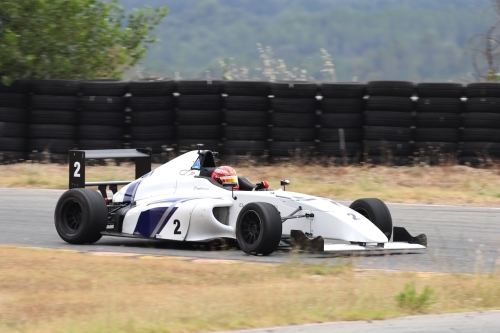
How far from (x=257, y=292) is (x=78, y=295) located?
1.45m

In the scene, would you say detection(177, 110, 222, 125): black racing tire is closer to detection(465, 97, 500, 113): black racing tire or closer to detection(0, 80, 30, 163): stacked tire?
detection(0, 80, 30, 163): stacked tire

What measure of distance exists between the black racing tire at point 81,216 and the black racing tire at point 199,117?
7105 mm

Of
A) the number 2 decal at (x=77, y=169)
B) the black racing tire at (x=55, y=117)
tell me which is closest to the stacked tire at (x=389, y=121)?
the black racing tire at (x=55, y=117)

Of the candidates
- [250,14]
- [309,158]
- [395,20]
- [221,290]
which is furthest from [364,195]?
[250,14]

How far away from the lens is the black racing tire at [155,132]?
18641mm

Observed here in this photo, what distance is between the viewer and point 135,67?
23.5 meters

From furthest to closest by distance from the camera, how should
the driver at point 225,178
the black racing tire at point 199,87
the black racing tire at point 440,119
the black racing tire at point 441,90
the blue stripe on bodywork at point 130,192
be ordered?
1. the black racing tire at point 199,87
2. the black racing tire at point 441,90
3. the black racing tire at point 440,119
4. the blue stripe on bodywork at point 130,192
5. the driver at point 225,178

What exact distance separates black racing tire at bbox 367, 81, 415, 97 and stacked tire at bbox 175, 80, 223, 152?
2914 millimetres

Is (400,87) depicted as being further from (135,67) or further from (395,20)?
(395,20)

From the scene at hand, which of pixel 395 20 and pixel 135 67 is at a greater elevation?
pixel 395 20

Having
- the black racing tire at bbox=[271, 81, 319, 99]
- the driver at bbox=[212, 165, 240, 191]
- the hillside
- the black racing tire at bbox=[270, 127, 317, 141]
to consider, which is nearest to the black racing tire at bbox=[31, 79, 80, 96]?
the black racing tire at bbox=[271, 81, 319, 99]

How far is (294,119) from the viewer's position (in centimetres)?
1800

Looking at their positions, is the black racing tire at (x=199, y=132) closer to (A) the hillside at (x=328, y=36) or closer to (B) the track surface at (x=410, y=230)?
(B) the track surface at (x=410, y=230)

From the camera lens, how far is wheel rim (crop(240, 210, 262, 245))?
1009 cm
